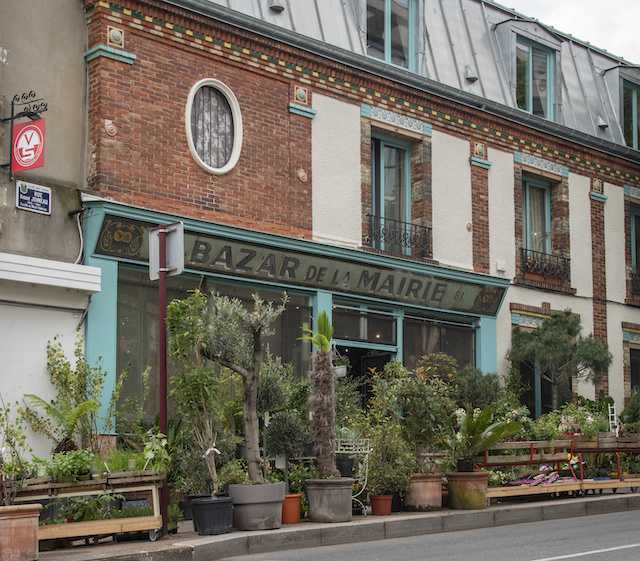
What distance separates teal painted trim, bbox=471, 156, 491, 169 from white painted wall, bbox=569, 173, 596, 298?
270cm

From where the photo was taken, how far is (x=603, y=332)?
65.2 ft

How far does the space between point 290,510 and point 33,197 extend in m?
5.23

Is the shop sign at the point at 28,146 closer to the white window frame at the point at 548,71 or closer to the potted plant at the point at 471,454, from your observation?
the potted plant at the point at 471,454

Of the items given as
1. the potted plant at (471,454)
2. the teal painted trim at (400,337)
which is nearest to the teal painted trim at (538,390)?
the teal painted trim at (400,337)

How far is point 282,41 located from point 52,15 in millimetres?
3830

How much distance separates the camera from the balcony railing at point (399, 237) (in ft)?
53.2

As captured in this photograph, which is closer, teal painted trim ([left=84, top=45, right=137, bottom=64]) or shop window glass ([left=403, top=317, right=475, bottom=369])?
teal painted trim ([left=84, top=45, right=137, bottom=64])

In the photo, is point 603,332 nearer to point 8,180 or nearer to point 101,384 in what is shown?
point 101,384

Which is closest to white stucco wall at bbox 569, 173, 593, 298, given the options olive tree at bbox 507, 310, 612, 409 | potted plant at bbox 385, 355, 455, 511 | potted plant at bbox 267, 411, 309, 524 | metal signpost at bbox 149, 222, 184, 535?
olive tree at bbox 507, 310, 612, 409

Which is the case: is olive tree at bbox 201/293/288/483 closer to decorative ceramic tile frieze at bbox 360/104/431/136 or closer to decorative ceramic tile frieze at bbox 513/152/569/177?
decorative ceramic tile frieze at bbox 360/104/431/136

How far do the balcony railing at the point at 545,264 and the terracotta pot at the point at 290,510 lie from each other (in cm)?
933

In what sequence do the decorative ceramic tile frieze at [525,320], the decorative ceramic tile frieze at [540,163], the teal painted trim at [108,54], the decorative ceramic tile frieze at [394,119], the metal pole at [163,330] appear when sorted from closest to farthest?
the metal pole at [163,330], the teal painted trim at [108,54], the decorative ceramic tile frieze at [394,119], the decorative ceramic tile frieze at [525,320], the decorative ceramic tile frieze at [540,163]

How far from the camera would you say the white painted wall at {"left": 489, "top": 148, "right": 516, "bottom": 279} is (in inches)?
709

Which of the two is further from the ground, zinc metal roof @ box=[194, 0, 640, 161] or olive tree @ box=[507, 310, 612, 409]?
zinc metal roof @ box=[194, 0, 640, 161]
